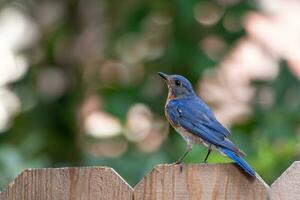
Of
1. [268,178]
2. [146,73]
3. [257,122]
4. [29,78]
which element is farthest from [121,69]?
[268,178]

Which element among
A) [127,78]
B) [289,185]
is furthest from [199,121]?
[127,78]

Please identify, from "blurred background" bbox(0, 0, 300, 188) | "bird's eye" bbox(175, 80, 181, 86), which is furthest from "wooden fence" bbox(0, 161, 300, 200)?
"blurred background" bbox(0, 0, 300, 188)

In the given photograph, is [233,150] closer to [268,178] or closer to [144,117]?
[268,178]

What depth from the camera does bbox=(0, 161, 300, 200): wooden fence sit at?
3.20 meters

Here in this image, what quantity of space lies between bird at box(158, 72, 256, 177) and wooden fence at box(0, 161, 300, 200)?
0.07 meters

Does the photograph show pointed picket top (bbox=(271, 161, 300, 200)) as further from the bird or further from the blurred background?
the blurred background

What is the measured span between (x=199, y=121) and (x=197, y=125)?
0.02m

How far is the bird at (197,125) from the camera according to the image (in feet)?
11.7

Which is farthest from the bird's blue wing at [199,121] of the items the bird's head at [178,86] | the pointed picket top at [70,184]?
the pointed picket top at [70,184]

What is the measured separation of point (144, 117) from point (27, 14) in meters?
1.41

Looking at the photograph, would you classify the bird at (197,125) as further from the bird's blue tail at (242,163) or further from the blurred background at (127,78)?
the blurred background at (127,78)

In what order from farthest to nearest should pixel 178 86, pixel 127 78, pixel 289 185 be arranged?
pixel 127 78
pixel 178 86
pixel 289 185

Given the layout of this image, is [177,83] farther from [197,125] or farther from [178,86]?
[197,125]

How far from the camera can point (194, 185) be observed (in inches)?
127
